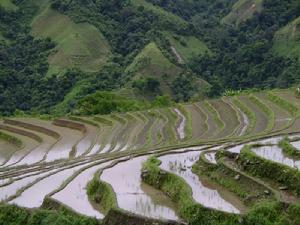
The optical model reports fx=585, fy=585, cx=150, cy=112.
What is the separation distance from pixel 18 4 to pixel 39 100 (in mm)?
30834

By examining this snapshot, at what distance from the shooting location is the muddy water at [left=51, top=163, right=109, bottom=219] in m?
12.3

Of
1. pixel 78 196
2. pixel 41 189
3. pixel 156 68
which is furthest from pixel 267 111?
pixel 156 68

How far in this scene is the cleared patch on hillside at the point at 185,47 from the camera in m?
73.5

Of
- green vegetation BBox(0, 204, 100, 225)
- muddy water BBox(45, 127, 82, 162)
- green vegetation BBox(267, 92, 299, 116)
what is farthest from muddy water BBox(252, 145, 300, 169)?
green vegetation BBox(267, 92, 299, 116)

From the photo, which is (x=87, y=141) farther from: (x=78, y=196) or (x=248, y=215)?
(x=248, y=215)

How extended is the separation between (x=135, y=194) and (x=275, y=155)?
4.14 metres

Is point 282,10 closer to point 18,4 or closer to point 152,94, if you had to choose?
point 152,94

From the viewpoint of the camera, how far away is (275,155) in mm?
14984

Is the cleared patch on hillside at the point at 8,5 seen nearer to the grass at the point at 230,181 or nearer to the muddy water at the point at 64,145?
the muddy water at the point at 64,145

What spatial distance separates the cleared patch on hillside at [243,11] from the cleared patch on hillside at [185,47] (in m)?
12.5

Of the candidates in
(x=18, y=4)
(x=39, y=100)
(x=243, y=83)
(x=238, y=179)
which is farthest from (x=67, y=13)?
(x=238, y=179)

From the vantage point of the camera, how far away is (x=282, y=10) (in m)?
81.5

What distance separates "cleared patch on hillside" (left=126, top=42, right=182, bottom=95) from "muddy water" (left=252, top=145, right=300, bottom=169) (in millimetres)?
46176

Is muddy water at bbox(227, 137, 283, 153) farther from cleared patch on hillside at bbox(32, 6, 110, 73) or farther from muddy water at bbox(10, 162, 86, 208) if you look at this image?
cleared patch on hillside at bbox(32, 6, 110, 73)
